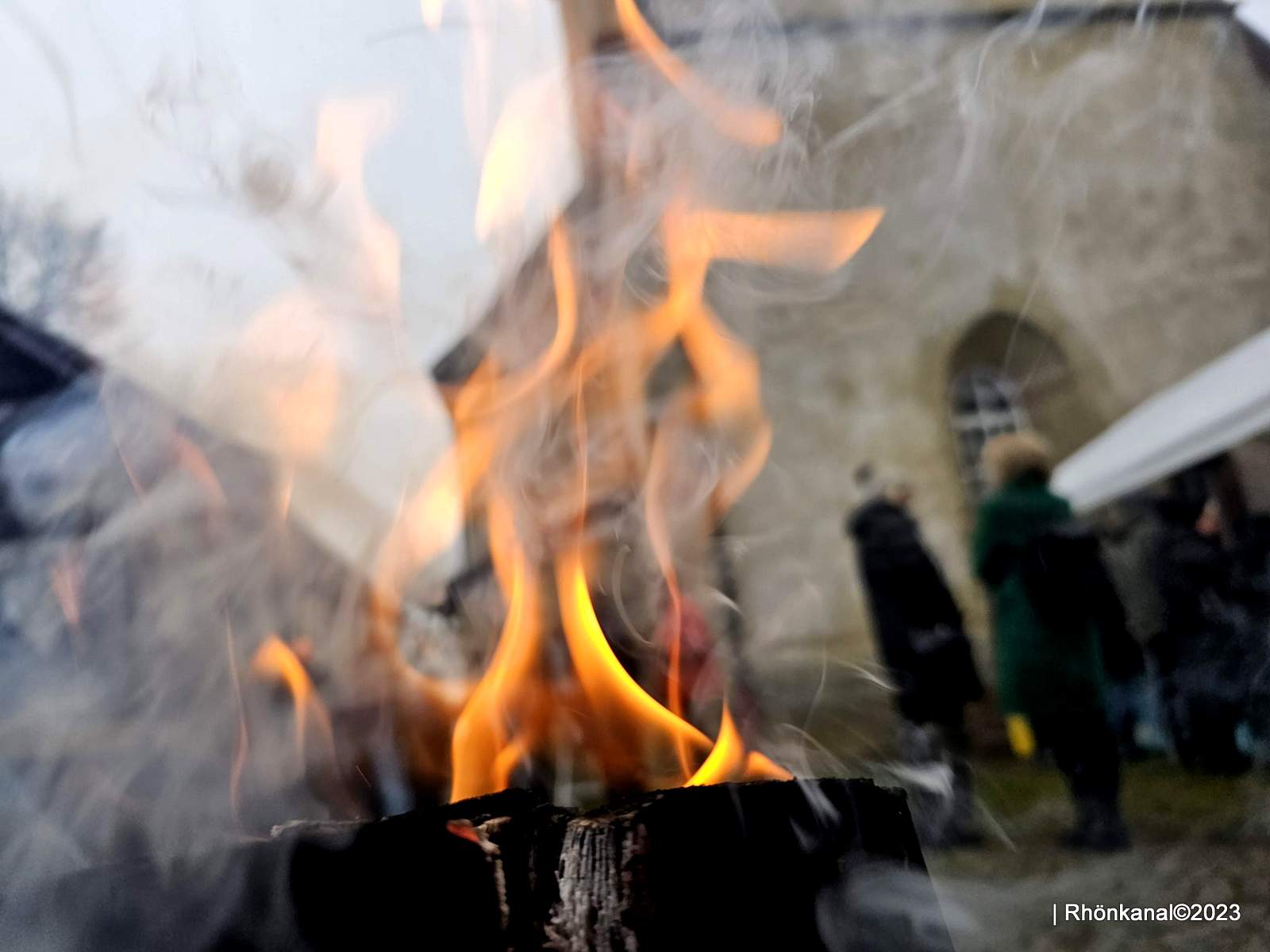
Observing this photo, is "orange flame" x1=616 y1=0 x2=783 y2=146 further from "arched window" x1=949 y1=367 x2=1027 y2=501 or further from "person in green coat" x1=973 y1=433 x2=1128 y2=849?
"person in green coat" x1=973 y1=433 x2=1128 y2=849

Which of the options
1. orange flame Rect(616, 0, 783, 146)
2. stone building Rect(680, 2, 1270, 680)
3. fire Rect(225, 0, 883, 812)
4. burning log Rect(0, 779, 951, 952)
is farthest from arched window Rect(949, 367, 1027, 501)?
burning log Rect(0, 779, 951, 952)

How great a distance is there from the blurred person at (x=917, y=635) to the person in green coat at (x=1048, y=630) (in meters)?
0.10

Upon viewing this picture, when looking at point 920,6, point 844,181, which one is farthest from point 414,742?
point 920,6

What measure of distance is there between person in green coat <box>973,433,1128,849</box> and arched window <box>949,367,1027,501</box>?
0.04 m

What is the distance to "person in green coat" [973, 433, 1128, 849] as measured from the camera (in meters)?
1.78

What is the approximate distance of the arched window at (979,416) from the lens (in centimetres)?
205

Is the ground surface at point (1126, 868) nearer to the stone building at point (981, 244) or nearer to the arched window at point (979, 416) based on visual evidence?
the stone building at point (981, 244)

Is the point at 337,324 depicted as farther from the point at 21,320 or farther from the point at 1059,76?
the point at 1059,76

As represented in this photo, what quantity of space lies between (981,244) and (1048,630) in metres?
1.05

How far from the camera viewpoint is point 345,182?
2266mm

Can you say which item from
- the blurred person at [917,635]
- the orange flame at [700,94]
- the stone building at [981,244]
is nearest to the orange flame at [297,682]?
the stone building at [981,244]

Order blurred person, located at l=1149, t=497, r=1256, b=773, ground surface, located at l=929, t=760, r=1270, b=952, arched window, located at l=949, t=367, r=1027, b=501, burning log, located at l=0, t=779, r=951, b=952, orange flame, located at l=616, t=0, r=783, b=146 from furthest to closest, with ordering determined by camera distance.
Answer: orange flame, located at l=616, t=0, r=783, b=146 < arched window, located at l=949, t=367, r=1027, b=501 < blurred person, located at l=1149, t=497, r=1256, b=773 < ground surface, located at l=929, t=760, r=1270, b=952 < burning log, located at l=0, t=779, r=951, b=952

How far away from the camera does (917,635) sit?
6.71 feet

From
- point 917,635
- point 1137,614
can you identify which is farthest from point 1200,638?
point 917,635
